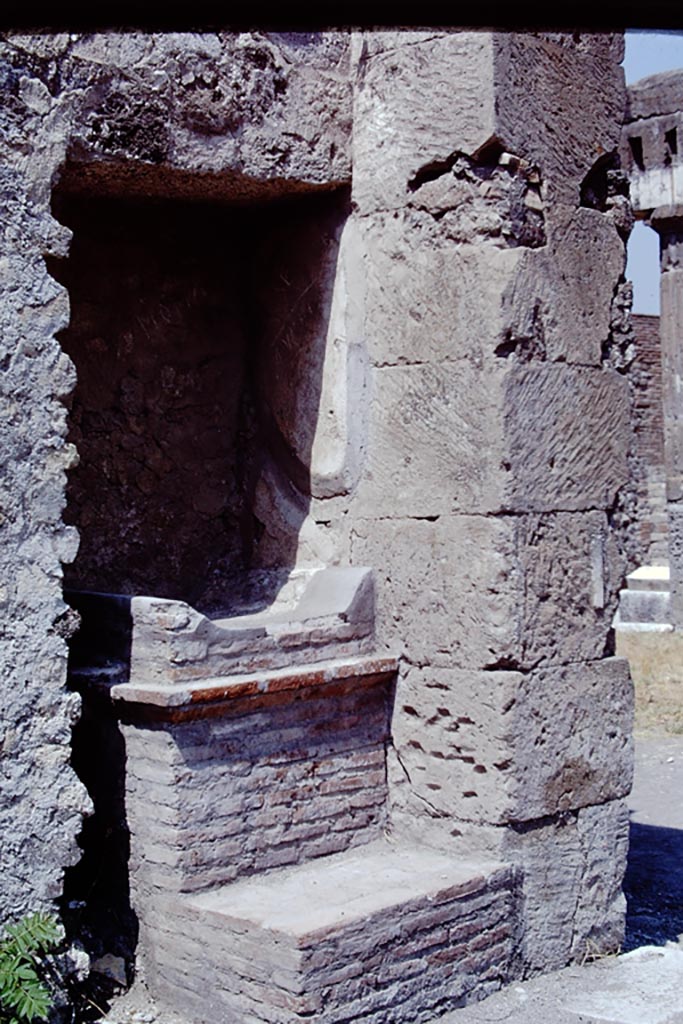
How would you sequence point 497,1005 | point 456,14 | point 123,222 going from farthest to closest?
1. point 123,222
2. point 497,1005
3. point 456,14

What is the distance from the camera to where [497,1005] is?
3900mm

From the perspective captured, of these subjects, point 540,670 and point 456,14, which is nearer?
point 456,14

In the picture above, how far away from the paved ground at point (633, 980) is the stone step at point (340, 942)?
13 cm

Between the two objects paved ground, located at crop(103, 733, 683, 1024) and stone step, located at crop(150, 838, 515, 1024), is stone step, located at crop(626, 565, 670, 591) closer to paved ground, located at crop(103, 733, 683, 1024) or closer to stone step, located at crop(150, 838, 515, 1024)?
paved ground, located at crop(103, 733, 683, 1024)

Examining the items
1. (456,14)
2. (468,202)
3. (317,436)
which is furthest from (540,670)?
(456,14)

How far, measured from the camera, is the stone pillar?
486 inches

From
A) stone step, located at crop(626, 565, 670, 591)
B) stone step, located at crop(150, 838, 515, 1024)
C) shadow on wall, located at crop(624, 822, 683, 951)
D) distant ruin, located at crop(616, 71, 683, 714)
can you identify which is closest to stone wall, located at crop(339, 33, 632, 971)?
stone step, located at crop(150, 838, 515, 1024)

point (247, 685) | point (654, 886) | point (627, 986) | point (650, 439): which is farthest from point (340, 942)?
point (650, 439)

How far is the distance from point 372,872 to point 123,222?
7.90ft

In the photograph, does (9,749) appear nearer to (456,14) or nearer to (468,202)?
(468,202)

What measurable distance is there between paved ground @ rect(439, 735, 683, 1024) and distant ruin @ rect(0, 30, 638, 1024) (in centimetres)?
11

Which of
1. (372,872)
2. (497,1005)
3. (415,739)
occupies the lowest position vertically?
(497,1005)

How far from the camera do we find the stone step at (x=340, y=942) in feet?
11.3

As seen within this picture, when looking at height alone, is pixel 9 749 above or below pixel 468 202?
below
